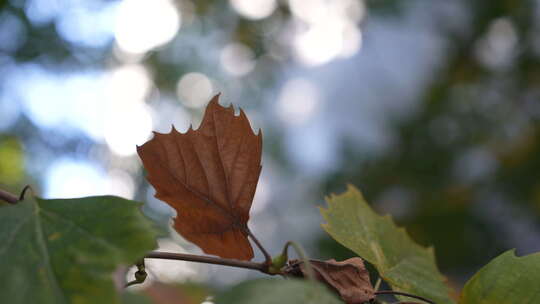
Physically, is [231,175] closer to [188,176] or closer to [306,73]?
[188,176]

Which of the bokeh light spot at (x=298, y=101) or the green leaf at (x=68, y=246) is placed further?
the bokeh light spot at (x=298, y=101)

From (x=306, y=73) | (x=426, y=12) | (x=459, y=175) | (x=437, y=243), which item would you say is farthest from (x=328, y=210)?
(x=306, y=73)

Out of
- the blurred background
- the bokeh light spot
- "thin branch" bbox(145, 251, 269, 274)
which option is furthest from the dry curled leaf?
the bokeh light spot

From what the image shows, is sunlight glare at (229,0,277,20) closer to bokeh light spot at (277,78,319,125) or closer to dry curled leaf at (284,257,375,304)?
bokeh light spot at (277,78,319,125)

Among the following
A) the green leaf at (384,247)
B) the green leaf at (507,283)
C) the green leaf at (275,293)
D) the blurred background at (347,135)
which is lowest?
the green leaf at (275,293)

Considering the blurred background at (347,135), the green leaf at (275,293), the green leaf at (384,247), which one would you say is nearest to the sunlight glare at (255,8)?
the blurred background at (347,135)

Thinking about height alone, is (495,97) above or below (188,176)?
above

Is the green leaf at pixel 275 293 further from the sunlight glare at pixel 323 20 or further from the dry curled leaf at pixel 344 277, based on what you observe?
the sunlight glare at pixel 323 20
